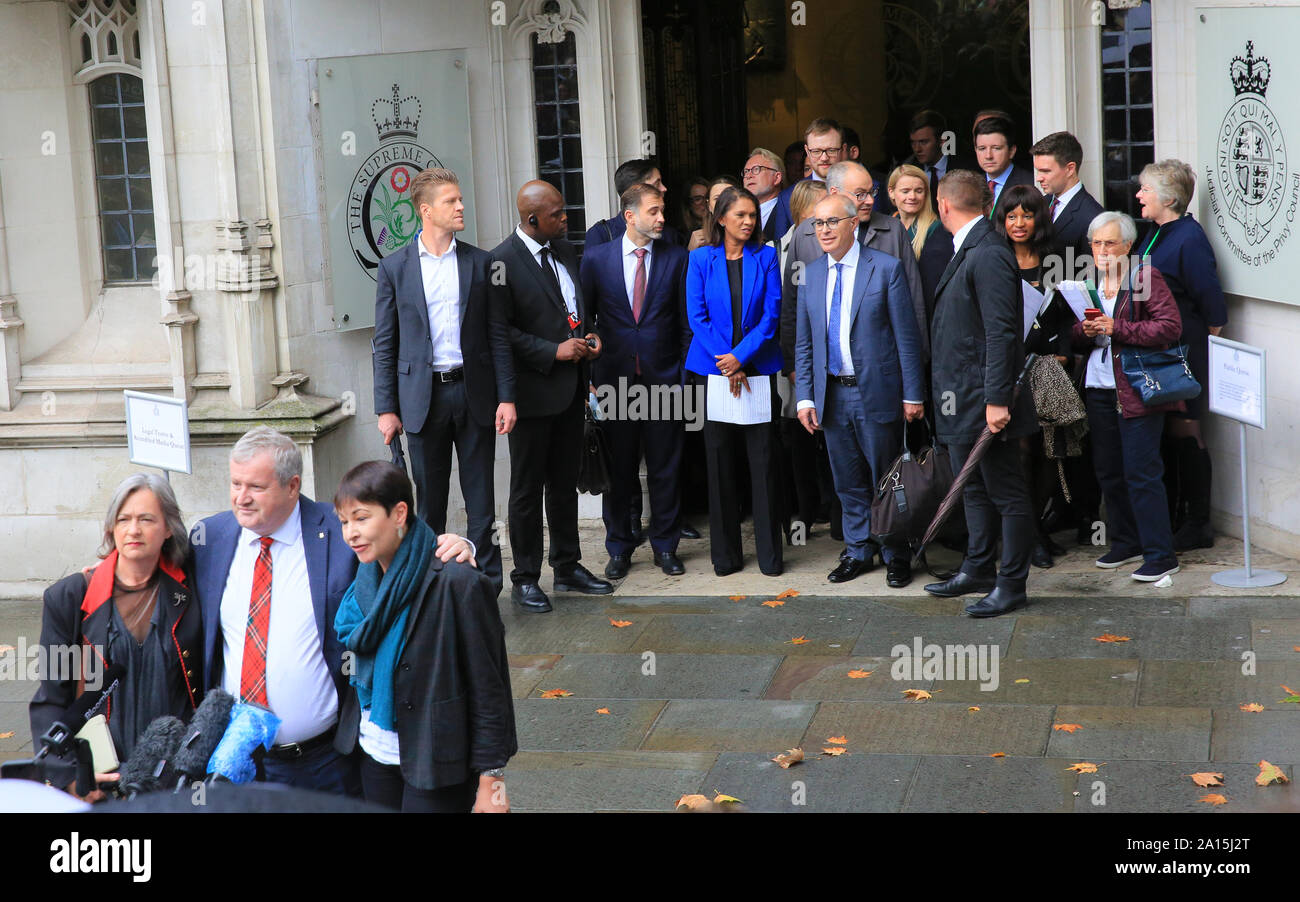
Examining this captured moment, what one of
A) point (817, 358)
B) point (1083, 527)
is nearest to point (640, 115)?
point (817, 358)

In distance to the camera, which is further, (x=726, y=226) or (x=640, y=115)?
(x=640, y=115)

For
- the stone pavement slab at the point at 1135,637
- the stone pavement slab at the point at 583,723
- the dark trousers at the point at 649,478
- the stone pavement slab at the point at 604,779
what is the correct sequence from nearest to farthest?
the stone pavement slab at the point at 604,779 < the stone pavement slab at the point at 583,723 < the stone pavement slab at the point at 1135,637 < the dark trousers at the point at 649,478

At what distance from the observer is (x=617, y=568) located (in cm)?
927

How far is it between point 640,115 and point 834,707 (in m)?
4.73

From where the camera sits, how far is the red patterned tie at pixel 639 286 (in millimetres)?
9023

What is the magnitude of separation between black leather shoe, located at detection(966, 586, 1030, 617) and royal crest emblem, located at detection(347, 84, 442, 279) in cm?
419

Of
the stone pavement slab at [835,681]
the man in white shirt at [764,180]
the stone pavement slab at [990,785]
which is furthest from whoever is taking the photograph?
the man in white shirt at [764,180]

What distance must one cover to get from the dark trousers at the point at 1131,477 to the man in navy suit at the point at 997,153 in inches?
54.7

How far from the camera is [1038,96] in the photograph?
967 centimetres

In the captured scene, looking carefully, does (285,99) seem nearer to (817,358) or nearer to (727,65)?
(817,358)

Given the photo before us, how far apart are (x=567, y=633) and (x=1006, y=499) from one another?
2.26 m

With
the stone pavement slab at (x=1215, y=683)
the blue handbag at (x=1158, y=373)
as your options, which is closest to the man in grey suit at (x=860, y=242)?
the blue handbag at (x=1158, y=373)

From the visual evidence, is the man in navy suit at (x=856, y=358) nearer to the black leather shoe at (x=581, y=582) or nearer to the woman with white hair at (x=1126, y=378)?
the woman with white hair at (x=1126, y=378)

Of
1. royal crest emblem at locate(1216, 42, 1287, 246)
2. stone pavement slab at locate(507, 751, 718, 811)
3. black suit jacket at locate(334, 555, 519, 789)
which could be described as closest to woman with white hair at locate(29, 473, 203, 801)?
black suit jacket at locate(334, 555, 519, 789)
